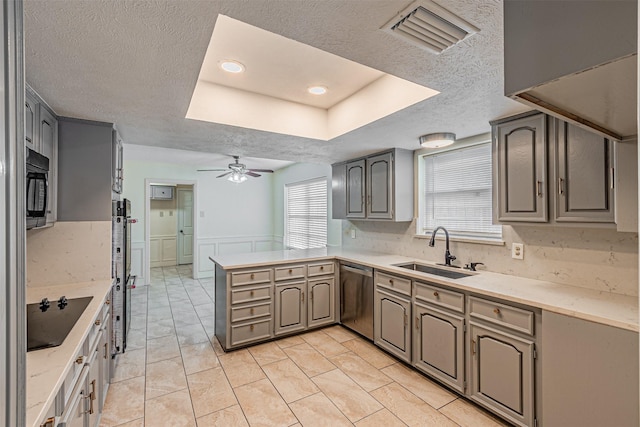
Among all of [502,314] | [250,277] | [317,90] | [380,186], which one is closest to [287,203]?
[380,186]

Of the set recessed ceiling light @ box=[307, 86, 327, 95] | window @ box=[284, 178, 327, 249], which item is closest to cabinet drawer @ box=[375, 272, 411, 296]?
recessed ceiling light @ box=[307, 86, 327, 95]

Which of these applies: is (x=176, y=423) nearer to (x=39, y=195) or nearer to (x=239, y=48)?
(x=39, y=195)

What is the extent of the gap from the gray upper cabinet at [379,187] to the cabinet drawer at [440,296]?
3.26ft

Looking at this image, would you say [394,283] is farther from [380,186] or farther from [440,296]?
[380,186]

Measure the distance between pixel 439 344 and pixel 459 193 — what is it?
1495mm

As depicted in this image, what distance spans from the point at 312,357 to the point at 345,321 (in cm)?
77

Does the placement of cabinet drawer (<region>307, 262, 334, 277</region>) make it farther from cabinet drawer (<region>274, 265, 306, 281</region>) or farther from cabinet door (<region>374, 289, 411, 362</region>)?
cabinet door (<region>374, 289, 411, 362</region>)

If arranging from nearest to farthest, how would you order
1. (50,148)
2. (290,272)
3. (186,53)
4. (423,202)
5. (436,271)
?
(186,53) → (50,148) → (436,271) → (290,272) → (423,202)

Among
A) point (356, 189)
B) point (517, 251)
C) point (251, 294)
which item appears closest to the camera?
point (517, 251)

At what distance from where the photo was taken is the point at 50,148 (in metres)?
2.20

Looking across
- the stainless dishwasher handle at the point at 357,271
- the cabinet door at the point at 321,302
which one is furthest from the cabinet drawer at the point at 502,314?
the cabinet door at the point at 321,302

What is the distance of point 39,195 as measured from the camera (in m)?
1.52

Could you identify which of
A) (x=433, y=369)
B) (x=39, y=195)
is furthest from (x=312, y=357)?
(x=39, y=195)

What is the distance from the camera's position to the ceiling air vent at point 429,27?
1.13m
